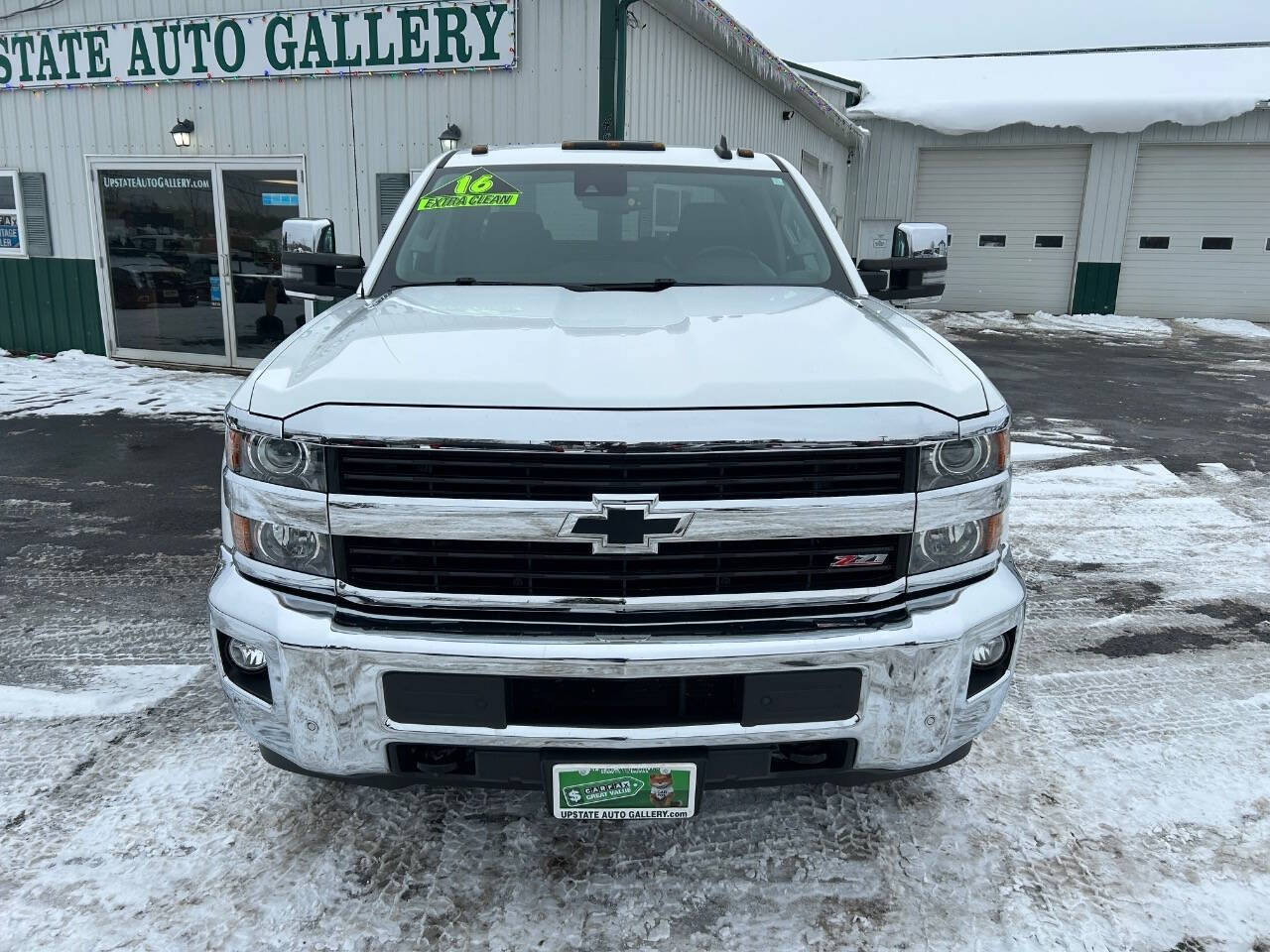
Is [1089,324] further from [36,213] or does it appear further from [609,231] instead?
[36,213]

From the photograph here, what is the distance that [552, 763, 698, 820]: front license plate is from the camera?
6.79 ft

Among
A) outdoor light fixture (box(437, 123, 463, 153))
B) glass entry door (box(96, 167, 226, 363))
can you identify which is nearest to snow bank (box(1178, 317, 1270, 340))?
outdoor light fixture (box(437, 123, 463, 153))

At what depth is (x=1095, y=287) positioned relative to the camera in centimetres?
1919

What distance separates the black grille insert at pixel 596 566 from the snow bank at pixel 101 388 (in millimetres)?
6625

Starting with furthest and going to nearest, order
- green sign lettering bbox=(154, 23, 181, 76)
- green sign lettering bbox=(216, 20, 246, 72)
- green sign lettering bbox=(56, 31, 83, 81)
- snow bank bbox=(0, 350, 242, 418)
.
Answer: green sign lettering bbox=(56, 31, 83, 81) → green sign lettering bbox=(154, 23, 181, 76) → green sign lettering bbox=(216, 20, 246, 72) → snow bank bbox=(0, 350, 242, 418)

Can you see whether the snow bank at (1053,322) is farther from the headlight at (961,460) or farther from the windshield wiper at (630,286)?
the headlight at (961,460)

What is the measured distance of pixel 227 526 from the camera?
88.4 inches

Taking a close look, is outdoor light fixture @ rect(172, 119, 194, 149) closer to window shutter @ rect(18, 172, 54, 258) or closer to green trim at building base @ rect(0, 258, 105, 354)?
green trim at building base @ rect(0, 258, 105, 354)

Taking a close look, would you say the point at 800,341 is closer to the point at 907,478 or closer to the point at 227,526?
the point at 907,478

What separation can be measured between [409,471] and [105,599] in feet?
9.33

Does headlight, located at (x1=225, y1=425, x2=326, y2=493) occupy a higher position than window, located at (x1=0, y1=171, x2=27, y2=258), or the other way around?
window, located at (x1=0, y1=171, x2=27, y2=258)

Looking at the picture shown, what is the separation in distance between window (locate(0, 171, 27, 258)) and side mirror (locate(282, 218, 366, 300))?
9.06 meters

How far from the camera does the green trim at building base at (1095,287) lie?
19062 mm

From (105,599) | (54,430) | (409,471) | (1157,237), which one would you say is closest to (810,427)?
(409,471)
